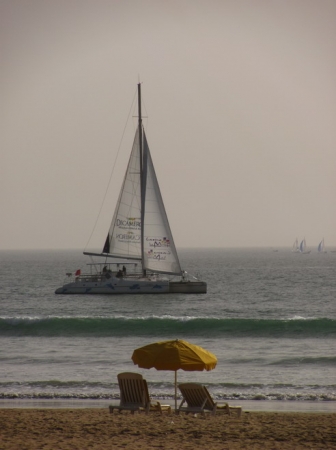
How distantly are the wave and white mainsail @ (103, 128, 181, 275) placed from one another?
15042mm

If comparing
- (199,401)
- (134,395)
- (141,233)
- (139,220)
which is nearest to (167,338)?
(141,233)

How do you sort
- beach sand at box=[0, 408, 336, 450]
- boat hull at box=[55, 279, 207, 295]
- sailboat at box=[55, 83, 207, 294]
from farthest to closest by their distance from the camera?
boat hull at box=[55, 279, 207, 295] → sailboat at box=[55, 83, 207, 294] → beach sand at box=[0, 408, 336, 450]

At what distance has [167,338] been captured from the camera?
42.1 m

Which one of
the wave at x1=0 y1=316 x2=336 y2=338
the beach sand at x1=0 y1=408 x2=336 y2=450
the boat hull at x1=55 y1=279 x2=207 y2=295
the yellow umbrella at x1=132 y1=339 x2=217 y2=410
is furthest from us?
the boat hull at x1=55 y1=279 x2=207 y2=295

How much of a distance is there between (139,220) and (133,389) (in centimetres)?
4381

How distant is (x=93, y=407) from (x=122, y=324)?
25444 mm

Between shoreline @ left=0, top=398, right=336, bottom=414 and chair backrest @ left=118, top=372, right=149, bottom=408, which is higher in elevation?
chair backrest @ left=118, top=372, right=149, bottom=408

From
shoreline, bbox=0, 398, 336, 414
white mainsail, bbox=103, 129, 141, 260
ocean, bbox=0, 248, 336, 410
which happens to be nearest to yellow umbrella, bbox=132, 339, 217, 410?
shoreline, bbox=0, 398, 336, 414

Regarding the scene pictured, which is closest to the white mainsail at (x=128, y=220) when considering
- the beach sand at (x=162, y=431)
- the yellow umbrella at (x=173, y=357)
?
the beach sand at (x=162, y=431)

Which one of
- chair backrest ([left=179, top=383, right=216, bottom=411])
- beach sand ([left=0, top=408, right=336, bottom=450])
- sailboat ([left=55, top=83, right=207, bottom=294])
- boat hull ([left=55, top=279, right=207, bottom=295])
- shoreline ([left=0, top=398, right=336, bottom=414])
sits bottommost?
shoreline ([left=0, top=398, right=336, bottom=414])

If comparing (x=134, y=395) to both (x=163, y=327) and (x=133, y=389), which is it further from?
(x=163, y=327)

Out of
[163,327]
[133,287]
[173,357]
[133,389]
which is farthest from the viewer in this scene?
[133,287]

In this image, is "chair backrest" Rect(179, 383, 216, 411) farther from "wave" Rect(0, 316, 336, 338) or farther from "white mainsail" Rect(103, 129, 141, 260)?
"white mainsail" Rect(103, 129, 141, 260)

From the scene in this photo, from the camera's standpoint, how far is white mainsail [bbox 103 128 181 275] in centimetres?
6238
